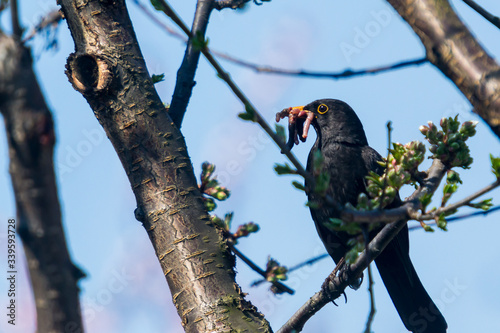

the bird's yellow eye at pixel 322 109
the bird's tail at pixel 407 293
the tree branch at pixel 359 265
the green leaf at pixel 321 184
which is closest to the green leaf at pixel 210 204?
the tree branch at pixel 359 265

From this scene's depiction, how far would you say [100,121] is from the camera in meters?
2.84

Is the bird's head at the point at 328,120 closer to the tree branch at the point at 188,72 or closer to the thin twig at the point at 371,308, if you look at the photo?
the tree branch at the point at 188,72

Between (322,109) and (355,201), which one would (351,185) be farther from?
(322,109)

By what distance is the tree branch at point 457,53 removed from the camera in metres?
1.44

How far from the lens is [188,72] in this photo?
3.38 metres

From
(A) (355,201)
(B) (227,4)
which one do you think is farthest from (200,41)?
(A) (355,201)

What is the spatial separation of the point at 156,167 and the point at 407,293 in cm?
239

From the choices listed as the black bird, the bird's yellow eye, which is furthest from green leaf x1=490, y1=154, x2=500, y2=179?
the bird's yellow eye

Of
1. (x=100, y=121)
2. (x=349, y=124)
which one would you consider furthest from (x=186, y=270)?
(x=349, y=124)

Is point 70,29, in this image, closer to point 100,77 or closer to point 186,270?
Answer: point 100,77

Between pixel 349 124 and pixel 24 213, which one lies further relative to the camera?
pixel 349 124

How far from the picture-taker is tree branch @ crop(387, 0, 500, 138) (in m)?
1.44

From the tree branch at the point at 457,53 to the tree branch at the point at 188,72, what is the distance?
1.65 meters

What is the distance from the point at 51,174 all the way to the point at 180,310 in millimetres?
1646
